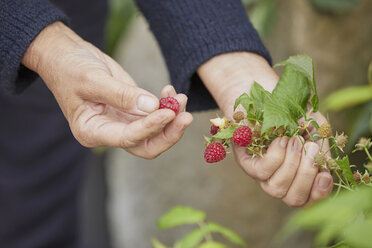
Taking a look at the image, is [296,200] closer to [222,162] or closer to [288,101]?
[288,101]

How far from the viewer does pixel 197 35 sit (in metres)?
0.86

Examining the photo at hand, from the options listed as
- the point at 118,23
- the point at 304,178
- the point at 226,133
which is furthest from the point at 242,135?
the point at 118,23

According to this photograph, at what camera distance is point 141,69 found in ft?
6.67

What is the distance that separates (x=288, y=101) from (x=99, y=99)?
0.87ft

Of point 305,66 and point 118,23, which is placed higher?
point 305,66

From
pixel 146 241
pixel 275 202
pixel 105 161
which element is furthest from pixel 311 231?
pixel 105 161

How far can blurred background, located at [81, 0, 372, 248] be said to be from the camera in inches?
58.6

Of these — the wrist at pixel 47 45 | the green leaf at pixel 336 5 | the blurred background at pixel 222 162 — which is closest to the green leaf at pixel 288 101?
the wrist at pixel 47 45

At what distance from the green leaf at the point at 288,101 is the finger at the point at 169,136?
109mm

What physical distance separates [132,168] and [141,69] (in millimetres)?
417

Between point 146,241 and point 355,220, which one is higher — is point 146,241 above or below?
below

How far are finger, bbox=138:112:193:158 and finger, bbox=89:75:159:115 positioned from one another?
4 centimetres

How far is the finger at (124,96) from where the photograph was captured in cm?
62

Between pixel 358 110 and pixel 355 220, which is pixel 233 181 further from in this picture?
pixel 355 220
